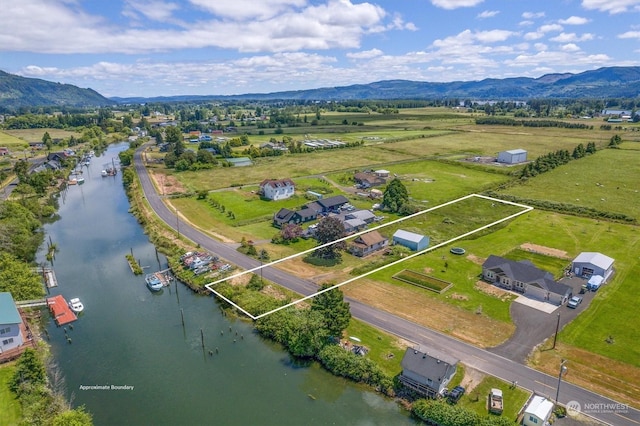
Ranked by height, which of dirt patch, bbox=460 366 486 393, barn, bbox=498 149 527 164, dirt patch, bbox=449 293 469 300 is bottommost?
dirt patch, bbox=460 366 486 393

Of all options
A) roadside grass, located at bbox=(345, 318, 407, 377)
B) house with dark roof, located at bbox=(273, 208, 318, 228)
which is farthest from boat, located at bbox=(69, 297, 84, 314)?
house with dark roof, located at bbox=(273, 208, 318, 228)

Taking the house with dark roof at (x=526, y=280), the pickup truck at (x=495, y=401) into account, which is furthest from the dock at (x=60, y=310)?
the house with dark roof at (x=526, y=280)

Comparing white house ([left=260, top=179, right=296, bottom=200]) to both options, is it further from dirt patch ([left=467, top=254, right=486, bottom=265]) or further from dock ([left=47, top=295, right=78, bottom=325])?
dock ([left=47, top=295, right=78, bottom=325])

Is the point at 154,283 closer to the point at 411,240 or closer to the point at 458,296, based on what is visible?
the point at 411,240

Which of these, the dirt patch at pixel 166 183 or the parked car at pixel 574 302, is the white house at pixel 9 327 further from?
the dirt patch at pixel 166 183

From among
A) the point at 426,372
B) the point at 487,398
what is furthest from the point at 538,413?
the point at 426,372

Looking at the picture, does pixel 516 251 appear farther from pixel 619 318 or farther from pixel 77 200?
pixel 77 200
